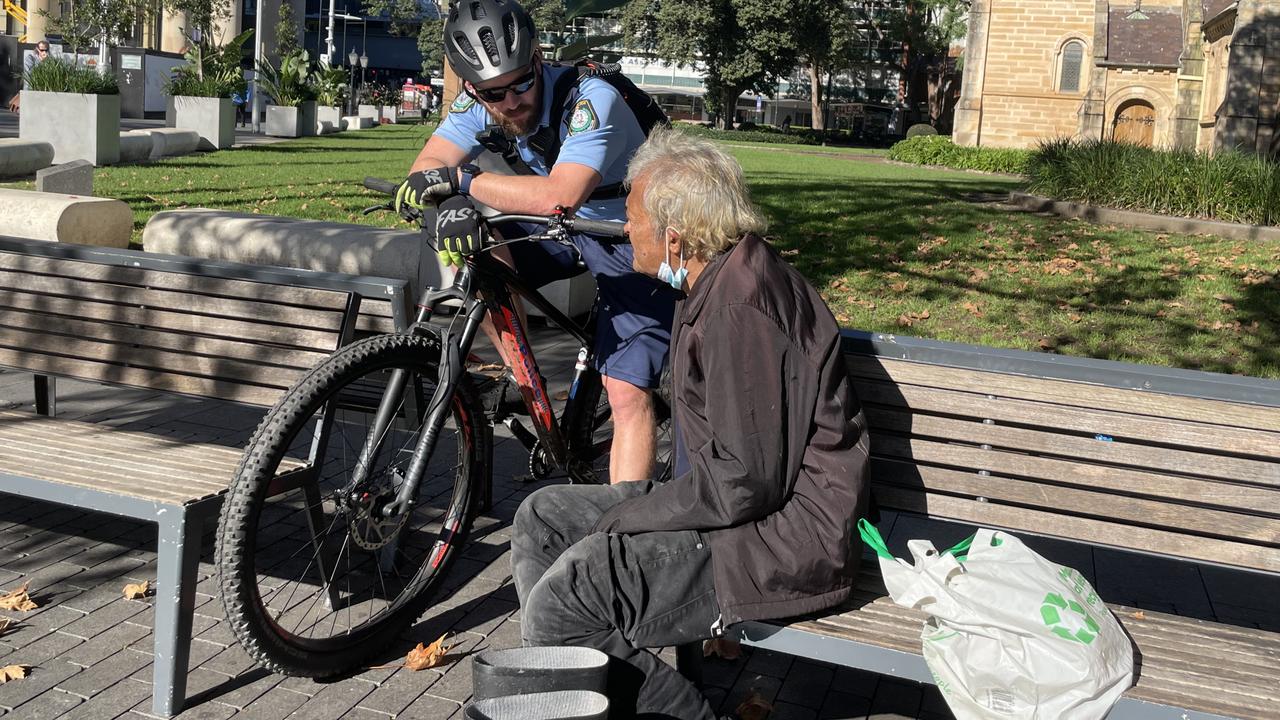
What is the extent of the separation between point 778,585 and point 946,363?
3.00ft

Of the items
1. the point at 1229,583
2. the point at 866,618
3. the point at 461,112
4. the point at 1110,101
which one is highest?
the point at 1110,101

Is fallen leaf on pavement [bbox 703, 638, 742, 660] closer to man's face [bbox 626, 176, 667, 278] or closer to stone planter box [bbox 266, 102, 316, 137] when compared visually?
man's face [bbox 626, 176, 667, 278]

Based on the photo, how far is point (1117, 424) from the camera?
321 cm

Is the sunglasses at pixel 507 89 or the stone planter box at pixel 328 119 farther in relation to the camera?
the stone planter box at pixel 328 119

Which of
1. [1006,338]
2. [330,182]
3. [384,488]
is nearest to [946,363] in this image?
[384,488]

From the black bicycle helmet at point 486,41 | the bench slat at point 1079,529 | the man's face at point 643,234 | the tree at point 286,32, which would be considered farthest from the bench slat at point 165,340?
the tree at point 286,32

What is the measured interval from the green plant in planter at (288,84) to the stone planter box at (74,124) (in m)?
13.6

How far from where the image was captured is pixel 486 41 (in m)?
3.73

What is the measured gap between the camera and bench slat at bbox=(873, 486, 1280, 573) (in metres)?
3.15

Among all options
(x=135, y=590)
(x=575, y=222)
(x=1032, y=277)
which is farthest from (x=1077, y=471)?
(x=1032, y=277)

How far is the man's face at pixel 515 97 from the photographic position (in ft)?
12.5

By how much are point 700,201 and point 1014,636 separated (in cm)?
122

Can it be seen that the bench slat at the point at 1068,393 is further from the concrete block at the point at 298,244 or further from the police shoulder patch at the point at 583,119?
the concrete block at the point at 298,244

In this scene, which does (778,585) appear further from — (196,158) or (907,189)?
(196,158)
